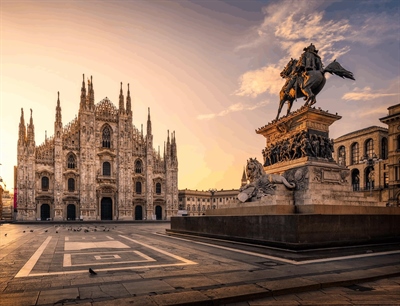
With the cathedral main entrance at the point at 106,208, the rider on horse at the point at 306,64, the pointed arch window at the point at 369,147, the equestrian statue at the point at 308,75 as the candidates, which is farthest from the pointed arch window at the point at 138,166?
Answer: the rider on horse at the point at 306,64

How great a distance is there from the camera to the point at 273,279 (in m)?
6.74

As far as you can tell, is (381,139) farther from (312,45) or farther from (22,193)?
(22,193)

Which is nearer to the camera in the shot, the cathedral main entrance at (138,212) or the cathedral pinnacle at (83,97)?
the cathedral pinnacle at (83,97)

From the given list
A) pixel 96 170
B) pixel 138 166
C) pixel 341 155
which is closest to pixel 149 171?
pixel 138 166

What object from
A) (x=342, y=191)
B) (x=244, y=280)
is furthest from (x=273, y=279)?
(x=342, y=191)

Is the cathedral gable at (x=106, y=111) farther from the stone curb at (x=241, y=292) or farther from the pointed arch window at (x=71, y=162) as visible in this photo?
the stone curb at (x=241, y=292)

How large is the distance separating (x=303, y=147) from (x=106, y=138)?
171 ft

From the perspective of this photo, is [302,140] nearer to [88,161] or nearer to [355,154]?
[88,161]

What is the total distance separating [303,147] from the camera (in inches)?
539

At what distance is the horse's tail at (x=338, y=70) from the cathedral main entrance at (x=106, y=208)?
51.4m

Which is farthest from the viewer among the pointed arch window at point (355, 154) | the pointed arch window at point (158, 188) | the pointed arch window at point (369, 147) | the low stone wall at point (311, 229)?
the pointed arch window at point (158, 188)

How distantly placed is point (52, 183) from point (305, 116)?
5054 cm

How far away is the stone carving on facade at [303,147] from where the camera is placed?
44.9 feet

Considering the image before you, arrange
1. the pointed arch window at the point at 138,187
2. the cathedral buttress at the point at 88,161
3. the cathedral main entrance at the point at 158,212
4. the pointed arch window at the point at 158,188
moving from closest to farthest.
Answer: the cathedral buttress at the point at 88,161 < the pointed arch window at the point at 138,187 < the cathedral main entrance at the point at 158,212 < the pointed arch window at the point at 158,188
